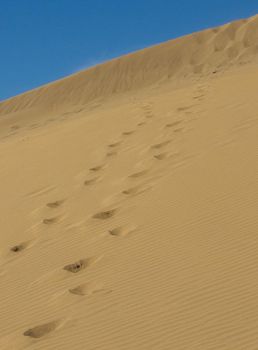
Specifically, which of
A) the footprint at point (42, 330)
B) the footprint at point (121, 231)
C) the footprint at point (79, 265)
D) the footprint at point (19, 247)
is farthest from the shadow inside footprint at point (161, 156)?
the footprint at point (42, 330)

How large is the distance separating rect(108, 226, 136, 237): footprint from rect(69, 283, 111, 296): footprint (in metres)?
0.98

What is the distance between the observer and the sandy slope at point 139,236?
3.74 m

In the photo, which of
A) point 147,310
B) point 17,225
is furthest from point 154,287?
point 17,225

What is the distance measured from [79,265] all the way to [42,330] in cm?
101

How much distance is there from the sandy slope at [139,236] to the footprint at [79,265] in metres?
0.01

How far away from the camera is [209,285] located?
3992 millimetres

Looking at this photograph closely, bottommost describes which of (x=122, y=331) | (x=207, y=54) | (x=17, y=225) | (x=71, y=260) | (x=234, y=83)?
(x=122, y=331)

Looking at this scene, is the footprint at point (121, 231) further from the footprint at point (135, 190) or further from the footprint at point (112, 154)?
the footprint at point (112, 154)

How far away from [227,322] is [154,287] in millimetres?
814

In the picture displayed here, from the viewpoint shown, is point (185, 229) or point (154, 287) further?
point (185, 229)

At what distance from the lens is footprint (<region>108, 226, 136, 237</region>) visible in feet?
17.8

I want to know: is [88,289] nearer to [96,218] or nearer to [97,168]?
[96,218]

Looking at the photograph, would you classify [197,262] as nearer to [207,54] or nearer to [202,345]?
[202,345]

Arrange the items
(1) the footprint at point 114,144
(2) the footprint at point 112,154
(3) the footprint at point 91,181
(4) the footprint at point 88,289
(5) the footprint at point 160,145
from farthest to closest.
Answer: (1) the footprint at point 114,144, (2) the footprint at point 112,154, (5) the footprint at point 160,145, (3) the footprint at point 91,181, (4) the footprint at point 88,289
